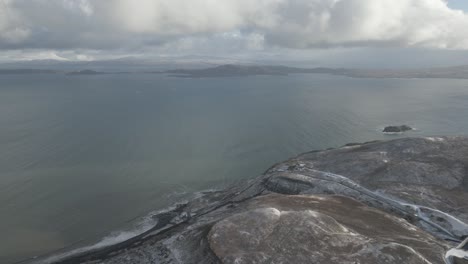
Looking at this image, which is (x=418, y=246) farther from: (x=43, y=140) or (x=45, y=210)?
(x=43, y=140)

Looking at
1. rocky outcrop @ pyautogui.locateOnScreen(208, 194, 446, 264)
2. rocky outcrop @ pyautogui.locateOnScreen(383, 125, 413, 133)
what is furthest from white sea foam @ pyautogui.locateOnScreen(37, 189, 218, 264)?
rocky outcrop @ pyautogui.locateOnScreen(383, 125, 413, 133)

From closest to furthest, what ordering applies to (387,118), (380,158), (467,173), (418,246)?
1. (418,246)
2. (467,173)
3. (380,158)
4. (387,118)

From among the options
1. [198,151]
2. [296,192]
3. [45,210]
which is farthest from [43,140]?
[296,192]

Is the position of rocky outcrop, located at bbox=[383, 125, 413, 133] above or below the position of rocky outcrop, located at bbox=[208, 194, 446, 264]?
below

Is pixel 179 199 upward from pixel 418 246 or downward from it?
downward

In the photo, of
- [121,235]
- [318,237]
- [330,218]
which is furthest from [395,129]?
[121,235]

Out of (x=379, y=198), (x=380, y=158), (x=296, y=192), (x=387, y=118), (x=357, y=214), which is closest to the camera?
(x=357, y=214)

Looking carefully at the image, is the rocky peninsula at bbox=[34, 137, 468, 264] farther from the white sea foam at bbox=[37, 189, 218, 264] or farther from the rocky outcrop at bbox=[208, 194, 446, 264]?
the white sea foam at bbox=[37, 189, 218, 264]

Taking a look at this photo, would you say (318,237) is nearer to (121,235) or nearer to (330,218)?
(330,218)
